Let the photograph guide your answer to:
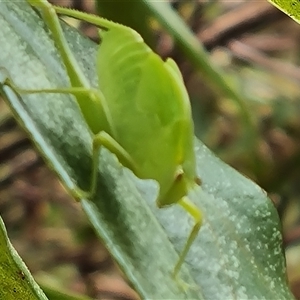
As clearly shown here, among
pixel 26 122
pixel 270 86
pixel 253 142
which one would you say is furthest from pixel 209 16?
pixel 26 122

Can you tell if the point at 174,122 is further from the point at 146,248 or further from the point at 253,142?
the point at 253,142

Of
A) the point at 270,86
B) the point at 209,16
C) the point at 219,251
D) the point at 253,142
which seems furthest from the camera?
the point at 270,86

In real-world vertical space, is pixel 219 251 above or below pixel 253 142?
above

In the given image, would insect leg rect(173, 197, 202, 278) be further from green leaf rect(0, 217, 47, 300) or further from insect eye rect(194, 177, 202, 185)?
green leaf rect(0, 217, 47, 300)

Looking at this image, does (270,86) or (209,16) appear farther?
(270,86)

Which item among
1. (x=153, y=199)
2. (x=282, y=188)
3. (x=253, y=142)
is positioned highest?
(x=153, y=199)

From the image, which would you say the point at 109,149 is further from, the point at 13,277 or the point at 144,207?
the point at 13,277
